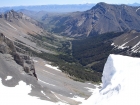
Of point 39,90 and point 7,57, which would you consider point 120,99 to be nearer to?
point 39,90

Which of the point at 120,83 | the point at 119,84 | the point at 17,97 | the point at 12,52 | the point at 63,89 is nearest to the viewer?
the point at 119,84

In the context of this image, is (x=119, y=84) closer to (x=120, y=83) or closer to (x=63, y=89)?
(x=120, y=83)

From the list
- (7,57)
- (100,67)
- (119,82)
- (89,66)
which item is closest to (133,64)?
(119,82)

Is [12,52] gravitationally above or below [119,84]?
above

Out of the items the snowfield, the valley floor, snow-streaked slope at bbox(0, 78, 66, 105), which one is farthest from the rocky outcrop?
the snowfield

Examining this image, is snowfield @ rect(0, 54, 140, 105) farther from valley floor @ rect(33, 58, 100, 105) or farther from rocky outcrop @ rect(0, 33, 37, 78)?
rocky outcrop @ rect(0, 33, 37, 78)

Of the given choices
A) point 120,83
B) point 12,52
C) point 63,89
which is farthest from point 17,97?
point 63,89

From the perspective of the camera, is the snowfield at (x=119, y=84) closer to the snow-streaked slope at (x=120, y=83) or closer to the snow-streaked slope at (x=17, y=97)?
the snow-streaked slope at (x=120, y=83)

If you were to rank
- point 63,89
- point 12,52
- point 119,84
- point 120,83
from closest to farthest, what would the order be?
point 119,84, point 120,83, point 12,52, point 63,89

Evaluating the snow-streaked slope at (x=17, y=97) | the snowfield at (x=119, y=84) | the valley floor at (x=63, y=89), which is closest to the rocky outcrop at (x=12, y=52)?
the valley floor at (x=63, y=89)
